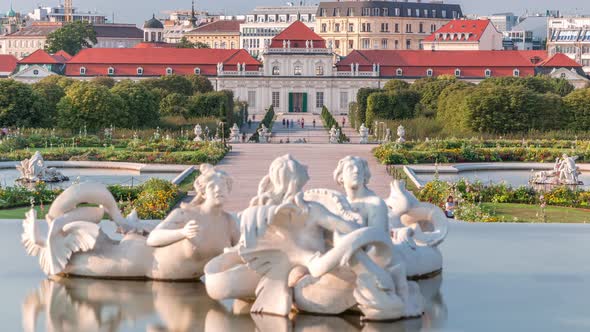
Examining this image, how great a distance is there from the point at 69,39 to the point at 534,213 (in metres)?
109

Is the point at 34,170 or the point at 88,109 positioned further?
the point at 88,109

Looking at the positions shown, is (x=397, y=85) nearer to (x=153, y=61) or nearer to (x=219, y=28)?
(x=153, y=61)

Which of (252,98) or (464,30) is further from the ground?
(464,30)

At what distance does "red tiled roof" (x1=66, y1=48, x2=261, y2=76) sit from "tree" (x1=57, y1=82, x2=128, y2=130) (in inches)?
1493

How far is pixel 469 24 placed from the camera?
432 feet

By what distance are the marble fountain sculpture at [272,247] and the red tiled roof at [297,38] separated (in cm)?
8671

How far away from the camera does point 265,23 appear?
18600 centimetres

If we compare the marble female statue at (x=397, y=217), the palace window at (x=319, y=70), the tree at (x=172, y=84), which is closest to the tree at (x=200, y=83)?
the tree at (x=172, y=84)

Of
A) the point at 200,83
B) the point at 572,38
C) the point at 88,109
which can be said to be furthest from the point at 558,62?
the point at 88,109

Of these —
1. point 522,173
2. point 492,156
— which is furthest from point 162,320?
point 492,156

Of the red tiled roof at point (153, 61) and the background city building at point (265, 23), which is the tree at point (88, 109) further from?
the background city building at point (265, 23)

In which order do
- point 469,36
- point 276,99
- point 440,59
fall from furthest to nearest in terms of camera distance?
1. point 469,36
2. point 276,99
3. point 440,59

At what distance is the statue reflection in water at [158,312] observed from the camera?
819 cm

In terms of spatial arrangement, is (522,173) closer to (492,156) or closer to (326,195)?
(492,156)
